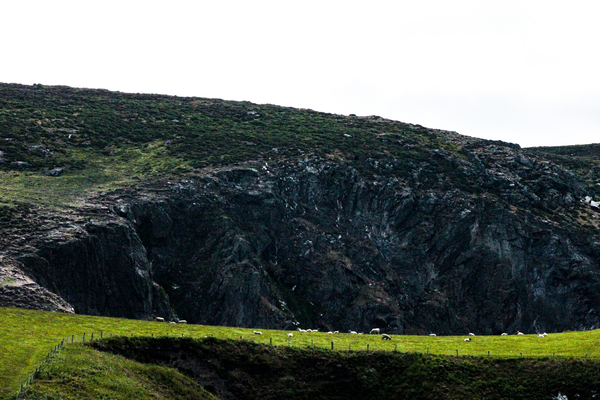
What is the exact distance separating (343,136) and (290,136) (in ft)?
35.6

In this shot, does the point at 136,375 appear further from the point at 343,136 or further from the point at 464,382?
the point at 343,136

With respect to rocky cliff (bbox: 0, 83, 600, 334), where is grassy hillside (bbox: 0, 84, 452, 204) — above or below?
above

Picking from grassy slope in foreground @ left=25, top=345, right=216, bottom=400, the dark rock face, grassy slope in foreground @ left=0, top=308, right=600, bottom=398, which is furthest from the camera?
the dark rock face

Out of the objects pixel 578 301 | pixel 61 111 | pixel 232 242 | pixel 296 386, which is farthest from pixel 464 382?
pixel 61 111

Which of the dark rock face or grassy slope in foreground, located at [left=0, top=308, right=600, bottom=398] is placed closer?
grassy slope in foreground, located at [left=0, top=308, right=600, bottom=398]

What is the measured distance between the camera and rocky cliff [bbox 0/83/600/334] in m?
88.4

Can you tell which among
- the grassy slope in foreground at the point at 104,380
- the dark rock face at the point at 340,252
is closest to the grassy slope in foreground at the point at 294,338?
the grassy slope in foreground at the point at 104,380

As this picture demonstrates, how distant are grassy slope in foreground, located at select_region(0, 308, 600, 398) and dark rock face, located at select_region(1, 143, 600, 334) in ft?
60.5

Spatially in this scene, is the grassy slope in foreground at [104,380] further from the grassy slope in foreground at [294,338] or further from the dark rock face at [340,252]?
the dark rock face at [340,252]

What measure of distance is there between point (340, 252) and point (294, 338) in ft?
128

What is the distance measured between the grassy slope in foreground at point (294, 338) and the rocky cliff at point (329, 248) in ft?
56.9

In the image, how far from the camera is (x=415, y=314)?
102m

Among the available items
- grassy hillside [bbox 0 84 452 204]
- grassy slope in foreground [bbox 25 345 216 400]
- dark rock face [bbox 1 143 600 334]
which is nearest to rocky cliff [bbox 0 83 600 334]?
dark rock face [bbox 1 143 600 334]

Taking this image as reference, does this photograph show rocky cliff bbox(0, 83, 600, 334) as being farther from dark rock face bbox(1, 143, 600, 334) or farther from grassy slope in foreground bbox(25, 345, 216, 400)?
grassy slope in foreground bbox(25, 345, 216, 400)
